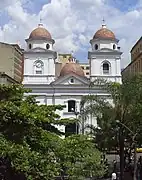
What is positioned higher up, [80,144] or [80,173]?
[80,144]

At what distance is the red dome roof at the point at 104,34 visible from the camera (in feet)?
197

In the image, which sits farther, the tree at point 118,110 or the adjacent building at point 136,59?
the adjacent building at point 136,59

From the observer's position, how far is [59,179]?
22.6 meters

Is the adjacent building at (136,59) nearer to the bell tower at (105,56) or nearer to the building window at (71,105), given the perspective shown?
the bell tower at (105,56)

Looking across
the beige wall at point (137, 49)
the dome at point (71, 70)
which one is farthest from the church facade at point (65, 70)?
the beige wall at point (137, 49)

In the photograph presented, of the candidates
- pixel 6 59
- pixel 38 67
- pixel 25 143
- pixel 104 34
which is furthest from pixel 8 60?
pixel 25 143

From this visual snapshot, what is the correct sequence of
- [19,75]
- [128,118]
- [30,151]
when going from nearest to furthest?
[30,151]
[128,118]
[19,75]

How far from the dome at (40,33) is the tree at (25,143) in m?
41.1

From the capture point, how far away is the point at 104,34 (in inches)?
2375

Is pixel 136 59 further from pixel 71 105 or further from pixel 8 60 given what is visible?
pixel 8 60

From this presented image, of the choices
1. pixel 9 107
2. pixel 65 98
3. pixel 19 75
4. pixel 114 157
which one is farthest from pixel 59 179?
pixel 19 75

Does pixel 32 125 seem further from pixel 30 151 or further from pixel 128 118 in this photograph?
pixel 128 118

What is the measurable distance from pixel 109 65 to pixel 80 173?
42639 mm

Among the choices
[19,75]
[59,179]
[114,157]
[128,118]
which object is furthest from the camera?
[19,75]
